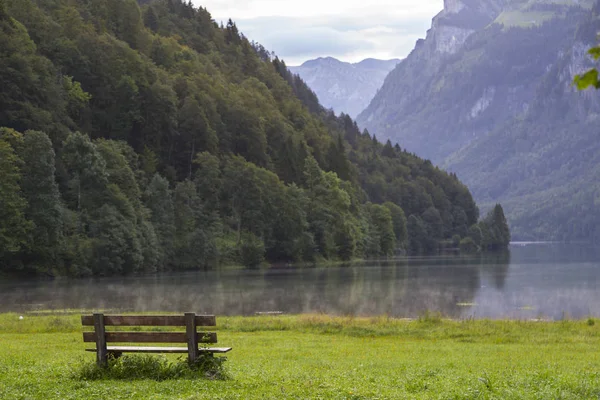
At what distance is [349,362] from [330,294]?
5409 centimetres

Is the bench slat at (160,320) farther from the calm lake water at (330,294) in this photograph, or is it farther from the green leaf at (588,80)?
the calm lake water at (330,294)

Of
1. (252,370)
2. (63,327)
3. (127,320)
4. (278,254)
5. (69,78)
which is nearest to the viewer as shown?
(127,320)

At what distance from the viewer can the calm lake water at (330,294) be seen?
65.1 m

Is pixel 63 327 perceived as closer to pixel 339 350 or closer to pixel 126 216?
pixel 339 350

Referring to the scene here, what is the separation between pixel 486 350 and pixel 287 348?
8.00 m

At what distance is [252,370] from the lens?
22.8m

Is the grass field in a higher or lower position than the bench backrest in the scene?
lower

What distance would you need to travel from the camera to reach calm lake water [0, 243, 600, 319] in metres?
65.1

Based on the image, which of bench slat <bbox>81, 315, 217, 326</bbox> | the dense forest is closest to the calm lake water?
the dense forest

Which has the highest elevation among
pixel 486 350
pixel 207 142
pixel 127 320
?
pixel 207 142

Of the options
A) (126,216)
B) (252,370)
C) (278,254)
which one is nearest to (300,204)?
(278,254)

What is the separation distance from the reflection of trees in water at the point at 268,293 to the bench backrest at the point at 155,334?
3994cm

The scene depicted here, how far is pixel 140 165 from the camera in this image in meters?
145

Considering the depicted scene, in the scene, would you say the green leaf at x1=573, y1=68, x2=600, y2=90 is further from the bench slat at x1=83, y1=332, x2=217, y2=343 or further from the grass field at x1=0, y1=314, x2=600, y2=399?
the bench slat at x1=83, y1=332, x2=217, y2=343
